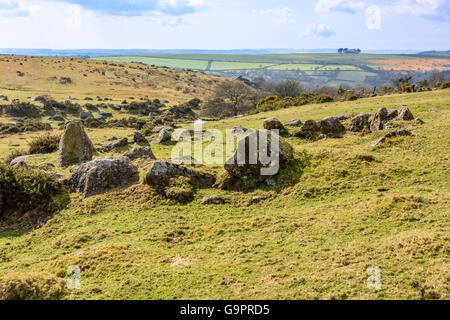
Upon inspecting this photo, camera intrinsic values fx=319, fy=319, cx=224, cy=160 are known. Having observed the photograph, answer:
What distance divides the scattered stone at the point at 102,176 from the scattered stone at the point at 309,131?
1417 centimetres

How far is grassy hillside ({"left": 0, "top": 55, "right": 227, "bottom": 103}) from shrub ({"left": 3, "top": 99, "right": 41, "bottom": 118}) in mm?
11985

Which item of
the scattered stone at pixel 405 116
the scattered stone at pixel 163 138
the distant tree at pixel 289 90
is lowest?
the scattered stone at pixel 163 138

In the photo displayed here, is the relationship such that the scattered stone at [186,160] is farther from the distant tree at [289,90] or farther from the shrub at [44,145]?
the distant tree at [289,90]

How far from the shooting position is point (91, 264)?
33.4 ft

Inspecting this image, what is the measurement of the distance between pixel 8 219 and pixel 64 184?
3049 mm

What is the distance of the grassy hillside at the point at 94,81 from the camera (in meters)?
77.4

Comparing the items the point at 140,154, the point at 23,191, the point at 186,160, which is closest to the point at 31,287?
the point at 23,191

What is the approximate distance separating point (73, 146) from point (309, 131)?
17487 mm

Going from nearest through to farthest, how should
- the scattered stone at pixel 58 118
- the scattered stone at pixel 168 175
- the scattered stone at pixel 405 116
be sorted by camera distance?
the scattered stone at pixel 168 175, the scattered stone at pixel 405 116, the scattered stone at pixel 58 118

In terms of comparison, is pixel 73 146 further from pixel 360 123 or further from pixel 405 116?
pixel 405 116

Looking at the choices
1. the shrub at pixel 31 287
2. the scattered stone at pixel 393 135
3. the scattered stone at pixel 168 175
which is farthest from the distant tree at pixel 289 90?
the shrub at pixel 31 287

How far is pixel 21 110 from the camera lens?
50469mm
